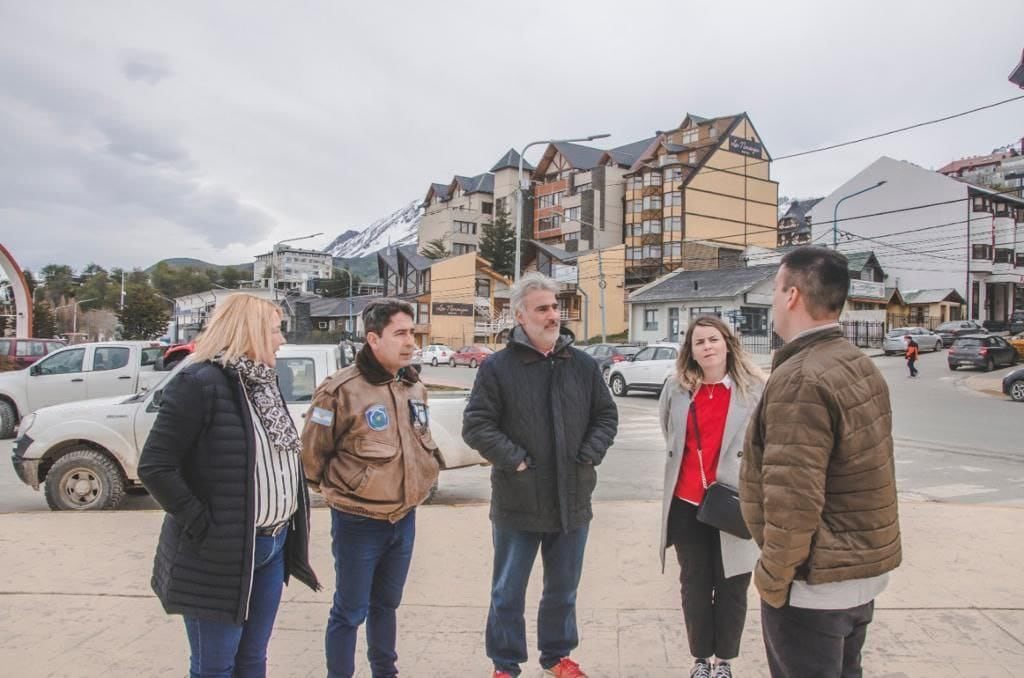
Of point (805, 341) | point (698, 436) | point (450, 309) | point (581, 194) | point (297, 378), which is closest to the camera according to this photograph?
point (805, 341)

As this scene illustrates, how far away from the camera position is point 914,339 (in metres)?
37.9

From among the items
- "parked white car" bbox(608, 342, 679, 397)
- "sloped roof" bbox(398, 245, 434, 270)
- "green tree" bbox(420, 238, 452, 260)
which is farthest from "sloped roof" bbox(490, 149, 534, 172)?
"parked white car" bbox(608, 342, 679, 397)

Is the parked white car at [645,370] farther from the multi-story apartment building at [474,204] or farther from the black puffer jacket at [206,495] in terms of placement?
the multi-story apartment building at [474,204]

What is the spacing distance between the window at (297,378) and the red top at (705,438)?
15.5ft

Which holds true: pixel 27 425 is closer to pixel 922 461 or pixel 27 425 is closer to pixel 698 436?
pixel 698 436

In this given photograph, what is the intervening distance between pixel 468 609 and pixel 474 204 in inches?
2964

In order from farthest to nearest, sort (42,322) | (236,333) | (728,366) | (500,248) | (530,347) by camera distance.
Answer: (500,248) → (42,322) → (728,366) → (530,347) → (236,333)

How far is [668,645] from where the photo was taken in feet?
12.4

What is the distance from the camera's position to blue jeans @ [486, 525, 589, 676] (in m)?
3.33

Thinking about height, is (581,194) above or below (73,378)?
above

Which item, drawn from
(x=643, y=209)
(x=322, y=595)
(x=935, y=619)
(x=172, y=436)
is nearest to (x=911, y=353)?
(x=935, y=619)

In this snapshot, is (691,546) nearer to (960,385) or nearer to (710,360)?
(710,360)

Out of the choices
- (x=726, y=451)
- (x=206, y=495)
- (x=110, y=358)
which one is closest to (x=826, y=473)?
(x=726, y=451)

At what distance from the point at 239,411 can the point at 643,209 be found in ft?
190
